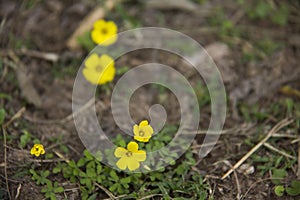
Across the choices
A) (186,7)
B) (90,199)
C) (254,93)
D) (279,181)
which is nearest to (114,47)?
(186,7)

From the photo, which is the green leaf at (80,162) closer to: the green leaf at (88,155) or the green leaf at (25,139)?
the green leaf at (88,155)

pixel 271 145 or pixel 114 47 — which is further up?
pixel 114 47

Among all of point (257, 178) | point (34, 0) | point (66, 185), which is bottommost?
point (257, 178)

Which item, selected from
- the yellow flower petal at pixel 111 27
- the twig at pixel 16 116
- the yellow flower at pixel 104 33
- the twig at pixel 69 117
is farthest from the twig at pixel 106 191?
the yellow flower petal at pixel 111 27

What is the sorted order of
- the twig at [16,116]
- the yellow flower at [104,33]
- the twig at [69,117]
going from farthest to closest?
1. the yellow flower at [104,33]
2. the twig at [69,117]
3. the twig at [16,116]

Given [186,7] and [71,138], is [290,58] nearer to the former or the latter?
[186,7]

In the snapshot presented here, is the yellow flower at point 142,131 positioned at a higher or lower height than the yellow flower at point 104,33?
lower

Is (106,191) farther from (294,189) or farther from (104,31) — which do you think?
(104,31)
